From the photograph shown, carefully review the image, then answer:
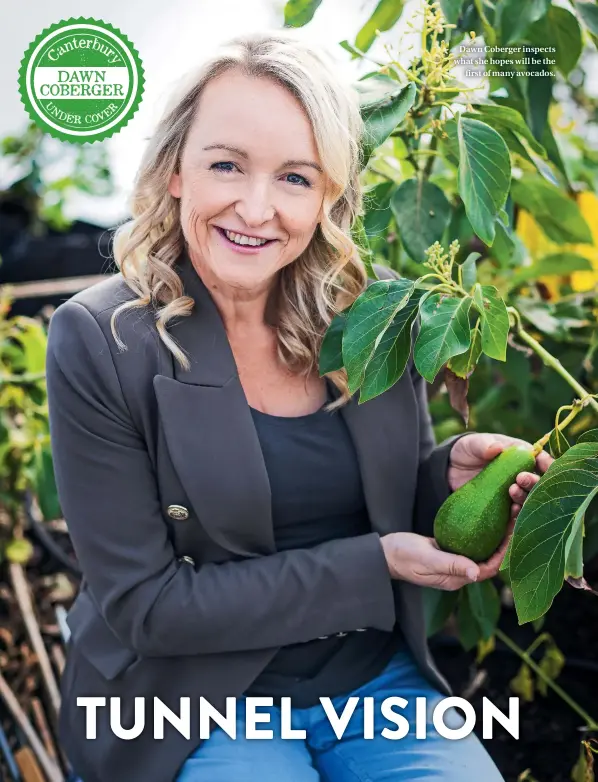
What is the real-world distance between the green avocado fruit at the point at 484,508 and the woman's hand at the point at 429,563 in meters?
0.02

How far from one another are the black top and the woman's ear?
0.99 feet

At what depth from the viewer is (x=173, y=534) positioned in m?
1.26

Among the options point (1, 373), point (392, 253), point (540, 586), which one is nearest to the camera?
point (540, 586)

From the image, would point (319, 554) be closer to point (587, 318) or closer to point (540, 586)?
point (540, 586)

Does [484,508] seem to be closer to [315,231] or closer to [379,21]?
[315,231]

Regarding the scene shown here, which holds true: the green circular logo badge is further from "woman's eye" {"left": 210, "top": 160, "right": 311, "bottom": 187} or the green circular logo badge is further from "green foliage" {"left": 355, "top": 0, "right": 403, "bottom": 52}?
"green foliage" {"left": 355, "top": 0, "right": 403, "bottom": 52}

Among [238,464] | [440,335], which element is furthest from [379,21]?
[238,464]

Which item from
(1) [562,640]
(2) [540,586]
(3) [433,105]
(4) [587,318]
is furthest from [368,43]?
(1) [562,640]

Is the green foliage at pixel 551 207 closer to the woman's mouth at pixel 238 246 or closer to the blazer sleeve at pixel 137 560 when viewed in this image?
the woman's mouth at pixel 238 246

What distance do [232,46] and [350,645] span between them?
80 centimetres

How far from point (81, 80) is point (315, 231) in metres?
0.37

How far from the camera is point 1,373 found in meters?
1.78

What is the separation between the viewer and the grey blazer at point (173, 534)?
46.9 inches

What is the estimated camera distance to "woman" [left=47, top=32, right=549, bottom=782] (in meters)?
1.15
